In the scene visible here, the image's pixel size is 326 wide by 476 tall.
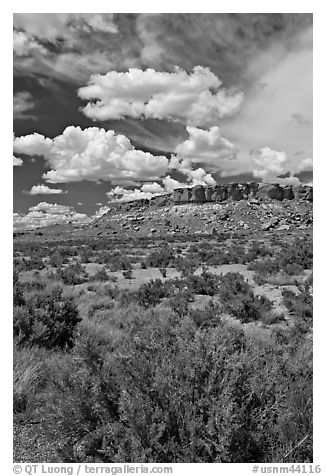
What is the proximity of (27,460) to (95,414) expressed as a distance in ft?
2.12

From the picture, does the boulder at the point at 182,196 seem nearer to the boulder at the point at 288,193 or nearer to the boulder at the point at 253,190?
the boulder at the point at 253,190

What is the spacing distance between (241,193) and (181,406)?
458 ft

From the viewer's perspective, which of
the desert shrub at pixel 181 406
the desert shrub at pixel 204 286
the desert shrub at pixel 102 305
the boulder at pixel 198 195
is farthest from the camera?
the boulder at pixel 198 195

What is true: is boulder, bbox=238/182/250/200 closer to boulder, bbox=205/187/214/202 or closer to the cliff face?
the cliff face

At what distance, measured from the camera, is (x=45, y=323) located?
5746 mm

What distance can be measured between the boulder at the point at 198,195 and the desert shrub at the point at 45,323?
412 ft

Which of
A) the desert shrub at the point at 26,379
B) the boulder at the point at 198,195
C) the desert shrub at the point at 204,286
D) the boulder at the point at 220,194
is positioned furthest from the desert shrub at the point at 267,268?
the boulder at the point at 220,194

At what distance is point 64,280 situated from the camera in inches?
571

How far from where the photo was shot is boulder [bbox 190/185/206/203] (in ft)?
432

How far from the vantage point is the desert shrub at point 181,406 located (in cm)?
268

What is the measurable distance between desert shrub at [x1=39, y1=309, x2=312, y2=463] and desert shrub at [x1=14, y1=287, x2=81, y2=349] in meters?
1.92

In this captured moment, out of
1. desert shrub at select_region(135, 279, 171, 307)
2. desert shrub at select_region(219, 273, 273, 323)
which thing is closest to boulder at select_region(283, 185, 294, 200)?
desert shrub at select_region(135, 279, 171, 307)
